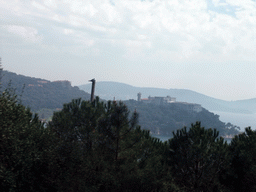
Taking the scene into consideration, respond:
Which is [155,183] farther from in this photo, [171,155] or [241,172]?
[241,172]

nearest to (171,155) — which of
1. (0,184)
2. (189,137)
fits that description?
(189,137)

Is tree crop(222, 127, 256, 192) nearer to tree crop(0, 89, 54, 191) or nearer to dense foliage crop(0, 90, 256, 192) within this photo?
dense foliage crop(0, 90, 256, 192)

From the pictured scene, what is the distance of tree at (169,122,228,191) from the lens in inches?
694

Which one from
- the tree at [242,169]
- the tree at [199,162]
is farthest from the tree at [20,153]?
the tree at [242,169]

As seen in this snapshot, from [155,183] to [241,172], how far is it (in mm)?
7252

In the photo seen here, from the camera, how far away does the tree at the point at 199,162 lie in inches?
694

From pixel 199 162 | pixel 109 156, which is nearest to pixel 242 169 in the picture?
pixel 199 162

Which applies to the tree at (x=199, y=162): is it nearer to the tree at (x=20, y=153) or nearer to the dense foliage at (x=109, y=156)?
the dense foliage at (x=109, y=156)

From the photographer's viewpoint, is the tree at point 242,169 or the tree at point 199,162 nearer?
the tree at point 199,162

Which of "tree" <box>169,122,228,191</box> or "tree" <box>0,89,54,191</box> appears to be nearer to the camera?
"tree" <box>0,89,54,191</box>

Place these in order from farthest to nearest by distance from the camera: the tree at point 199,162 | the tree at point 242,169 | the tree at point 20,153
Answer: the tree at point 242,169 < the tree at point 199,162 < the tree at point 20,153

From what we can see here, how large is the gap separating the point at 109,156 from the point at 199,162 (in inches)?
226

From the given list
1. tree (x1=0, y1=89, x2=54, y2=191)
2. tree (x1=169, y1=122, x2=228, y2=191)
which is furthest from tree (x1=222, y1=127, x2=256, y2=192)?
tree (x1=0, y1=89, x2=54, y2=191)

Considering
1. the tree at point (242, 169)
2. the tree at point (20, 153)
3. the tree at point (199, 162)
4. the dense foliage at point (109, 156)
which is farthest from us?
the tree at point (242, 169)
